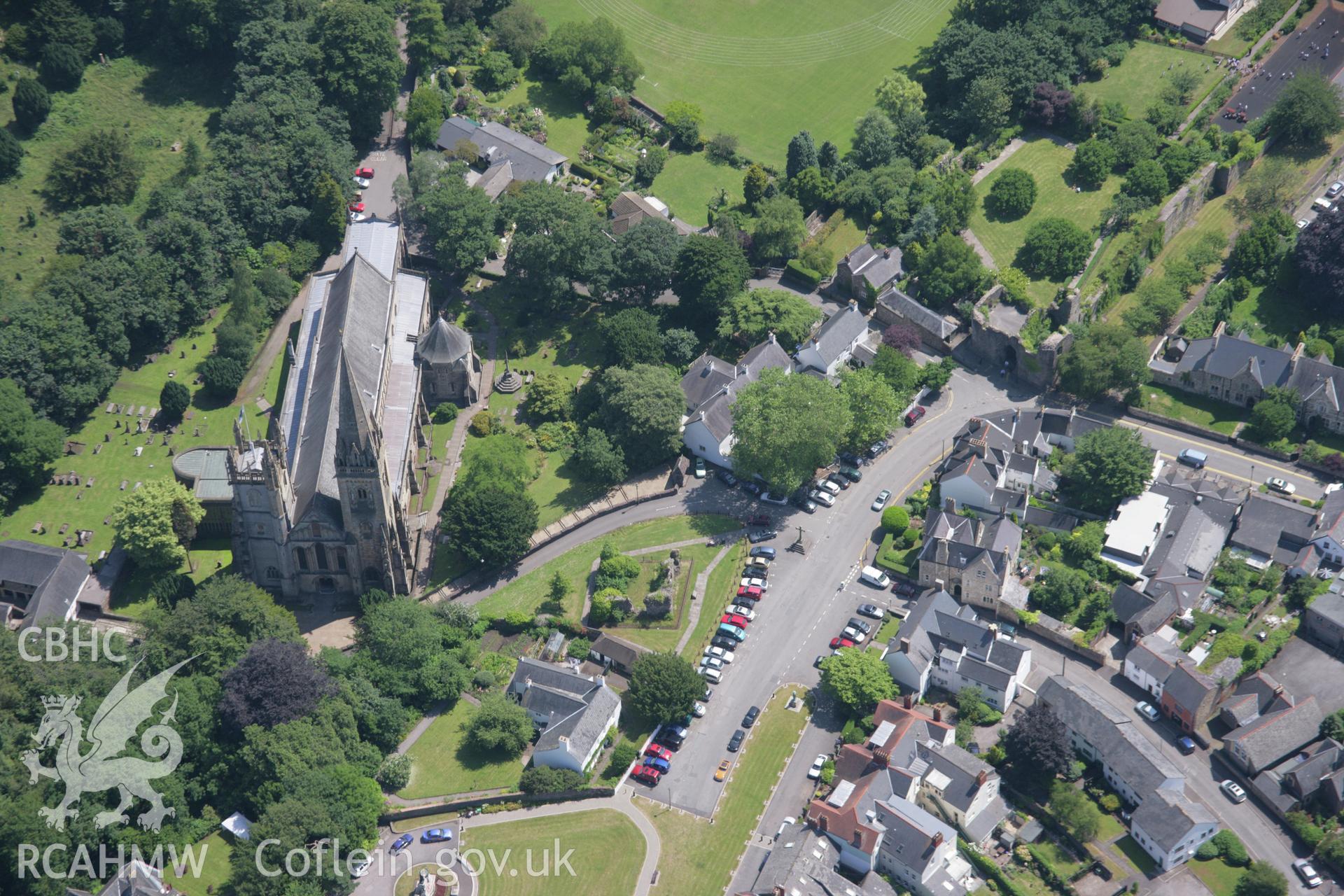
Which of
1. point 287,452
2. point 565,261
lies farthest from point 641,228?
point 287,452

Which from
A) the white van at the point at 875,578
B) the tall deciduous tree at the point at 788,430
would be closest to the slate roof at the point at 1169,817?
the white van at the point at 875,578

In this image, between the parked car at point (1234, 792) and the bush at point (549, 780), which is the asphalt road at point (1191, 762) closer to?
the parked car at point (1234, 792)

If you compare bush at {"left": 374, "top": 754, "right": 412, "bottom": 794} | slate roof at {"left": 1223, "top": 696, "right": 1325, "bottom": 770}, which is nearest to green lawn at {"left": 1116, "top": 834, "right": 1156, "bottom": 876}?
slate roof at {"left": 1223, "top": 696, "right": 1325, "bottom": 770}

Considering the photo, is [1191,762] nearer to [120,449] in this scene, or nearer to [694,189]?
[694,189]

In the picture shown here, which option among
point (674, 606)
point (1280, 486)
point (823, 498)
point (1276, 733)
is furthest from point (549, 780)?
point (1280, 486)

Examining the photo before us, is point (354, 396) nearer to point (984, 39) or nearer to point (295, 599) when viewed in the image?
point (295, 599)

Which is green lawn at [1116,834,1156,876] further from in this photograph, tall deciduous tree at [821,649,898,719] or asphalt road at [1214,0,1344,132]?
asphalt road at [1214,0,1344,132]
